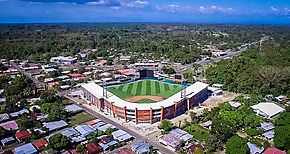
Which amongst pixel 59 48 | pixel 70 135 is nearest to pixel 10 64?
pixel 59 48

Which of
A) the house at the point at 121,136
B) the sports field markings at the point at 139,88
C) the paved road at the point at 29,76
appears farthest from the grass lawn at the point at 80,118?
the paved road at the point at 29,76

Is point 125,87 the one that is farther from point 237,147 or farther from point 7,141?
point 237,147

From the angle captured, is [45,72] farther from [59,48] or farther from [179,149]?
[179,149]

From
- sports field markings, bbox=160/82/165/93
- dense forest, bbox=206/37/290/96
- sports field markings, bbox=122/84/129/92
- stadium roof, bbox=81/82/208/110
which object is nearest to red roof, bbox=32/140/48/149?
stadium roof, bbox=81/82/208/110

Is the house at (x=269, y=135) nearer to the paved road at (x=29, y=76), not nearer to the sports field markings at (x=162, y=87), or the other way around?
the sports field markings at (x=162, y=87)

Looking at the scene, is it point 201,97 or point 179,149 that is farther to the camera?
point 201,97

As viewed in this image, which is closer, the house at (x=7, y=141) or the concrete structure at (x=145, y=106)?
the house at (x=7, y=141)
